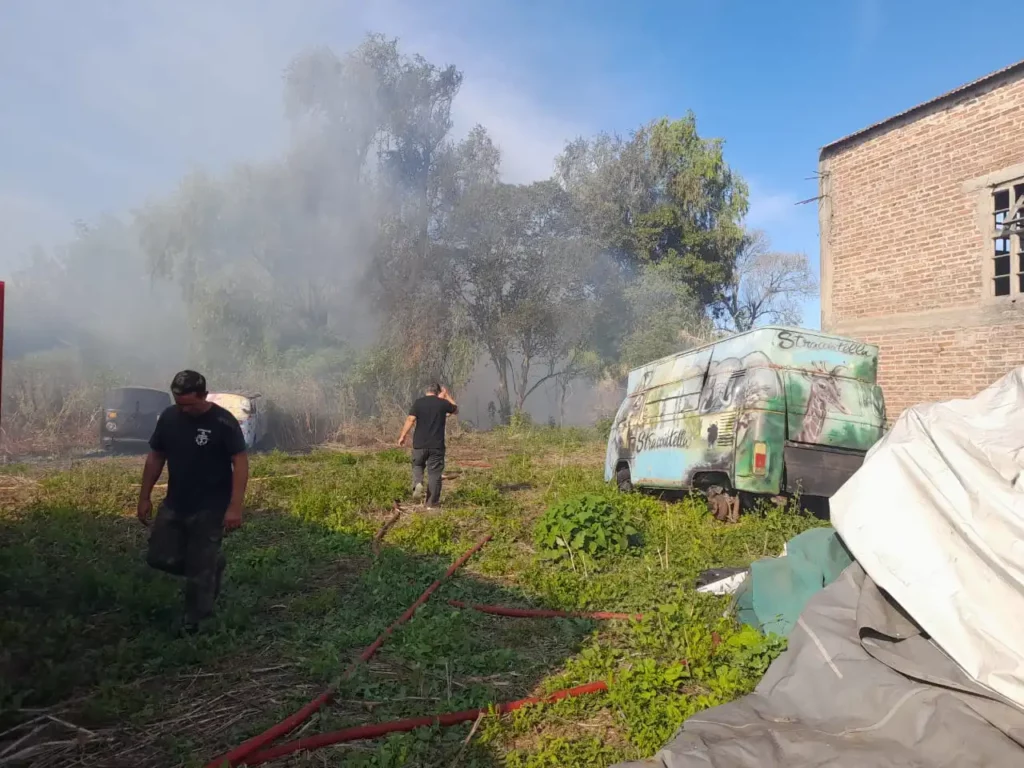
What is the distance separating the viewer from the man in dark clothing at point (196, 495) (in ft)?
14.5

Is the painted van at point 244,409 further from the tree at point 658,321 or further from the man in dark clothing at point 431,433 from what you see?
the tree at point 658,321

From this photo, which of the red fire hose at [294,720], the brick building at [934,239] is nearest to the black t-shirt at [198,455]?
the red fire hose at [294,720]

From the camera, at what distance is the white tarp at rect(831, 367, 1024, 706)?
2.69 m

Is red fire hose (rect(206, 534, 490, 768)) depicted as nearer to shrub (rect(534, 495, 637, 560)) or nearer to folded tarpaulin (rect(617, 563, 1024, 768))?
folded tarpaulin (rect(617, 563, 1024, 768))

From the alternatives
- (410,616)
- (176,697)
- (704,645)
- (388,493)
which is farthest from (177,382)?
(388,493)

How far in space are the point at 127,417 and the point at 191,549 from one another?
13.4 meters

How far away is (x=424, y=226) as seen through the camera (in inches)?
1068

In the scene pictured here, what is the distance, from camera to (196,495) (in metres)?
4.43

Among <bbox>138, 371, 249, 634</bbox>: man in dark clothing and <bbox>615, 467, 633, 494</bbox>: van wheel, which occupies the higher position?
<bbox>138, 371, 249, 634</bbox>: man in dark clothing

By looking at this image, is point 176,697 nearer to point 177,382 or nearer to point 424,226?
point 177,382

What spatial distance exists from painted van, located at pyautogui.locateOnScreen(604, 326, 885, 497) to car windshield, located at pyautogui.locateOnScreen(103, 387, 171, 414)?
44.3ft

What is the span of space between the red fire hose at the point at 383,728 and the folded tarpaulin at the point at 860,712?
960 mm

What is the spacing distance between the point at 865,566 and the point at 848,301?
10.9m

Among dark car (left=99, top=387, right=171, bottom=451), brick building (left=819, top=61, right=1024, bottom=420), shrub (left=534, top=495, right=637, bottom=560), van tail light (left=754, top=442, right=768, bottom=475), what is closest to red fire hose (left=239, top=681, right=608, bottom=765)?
shrub (left=534, top=495, right=637, bottom=560)
